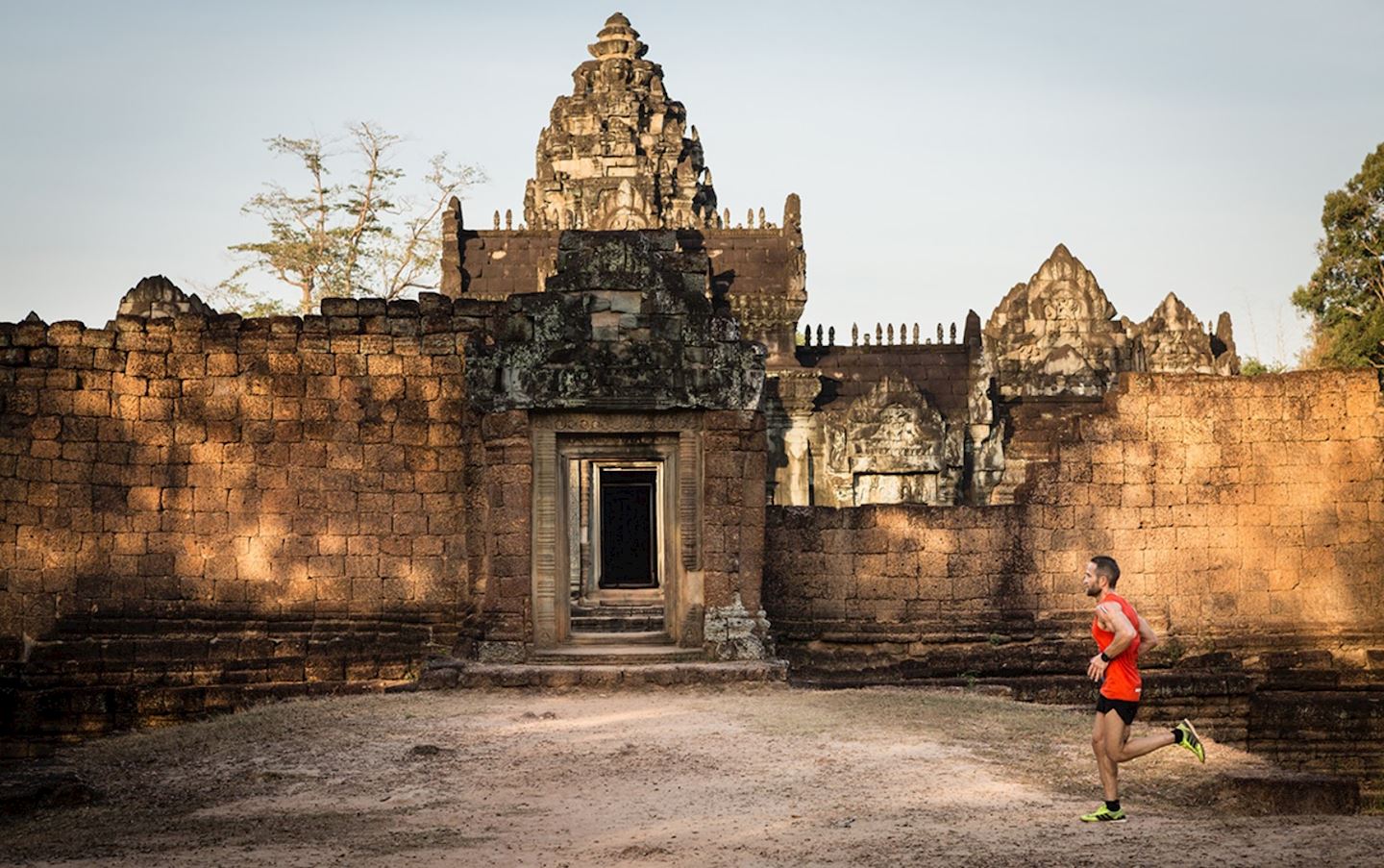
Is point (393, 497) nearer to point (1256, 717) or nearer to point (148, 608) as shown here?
point (148, 608)

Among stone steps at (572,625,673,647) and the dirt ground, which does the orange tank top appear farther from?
stone steps at (572,625,673,647)

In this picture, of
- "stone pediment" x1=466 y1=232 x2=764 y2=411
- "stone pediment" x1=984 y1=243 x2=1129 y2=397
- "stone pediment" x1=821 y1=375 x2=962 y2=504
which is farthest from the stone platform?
"stone pediment" x1=984 y1=243 x2=1129 y2=397

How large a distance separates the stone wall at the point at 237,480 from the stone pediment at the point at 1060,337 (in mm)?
17020

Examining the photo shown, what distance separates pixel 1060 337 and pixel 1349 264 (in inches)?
341

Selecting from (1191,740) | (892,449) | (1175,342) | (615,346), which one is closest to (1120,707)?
(1191,740)

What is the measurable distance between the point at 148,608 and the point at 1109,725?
898 centimetres

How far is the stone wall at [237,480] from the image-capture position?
1411cm

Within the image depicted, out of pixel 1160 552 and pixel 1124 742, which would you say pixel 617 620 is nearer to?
pixel 1160 552

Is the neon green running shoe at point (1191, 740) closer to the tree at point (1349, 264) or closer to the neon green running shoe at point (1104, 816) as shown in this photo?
the neon green running shoe at point (1104, 816)

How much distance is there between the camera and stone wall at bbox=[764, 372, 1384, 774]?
1395cm

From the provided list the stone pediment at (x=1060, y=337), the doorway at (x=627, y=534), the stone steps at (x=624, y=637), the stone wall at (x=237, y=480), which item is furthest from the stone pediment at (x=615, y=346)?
the stone pediment at (x=1060, y=337)

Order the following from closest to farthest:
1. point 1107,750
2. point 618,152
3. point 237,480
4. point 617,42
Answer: point 1107,750, point 237,480, point 618,152, point 617,42

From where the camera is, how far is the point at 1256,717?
13.5 meters

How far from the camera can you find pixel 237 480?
14.3m
